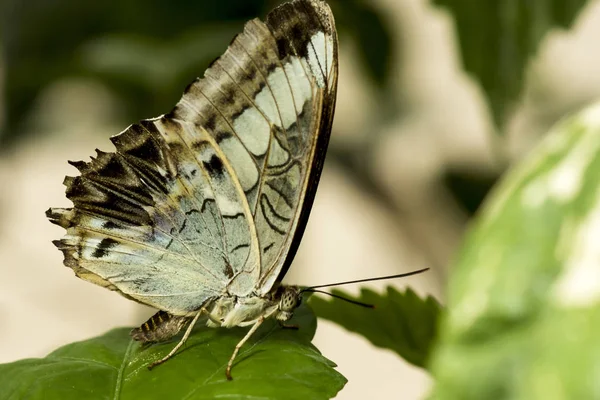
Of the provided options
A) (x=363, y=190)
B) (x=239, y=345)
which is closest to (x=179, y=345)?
(x=239, y=345)

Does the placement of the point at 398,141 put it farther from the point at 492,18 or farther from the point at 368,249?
the point at 492,18

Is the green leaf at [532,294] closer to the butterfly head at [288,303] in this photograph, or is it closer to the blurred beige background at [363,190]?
the butterfly head at [288,303]

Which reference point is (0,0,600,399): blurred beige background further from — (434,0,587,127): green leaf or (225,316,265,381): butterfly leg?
(225,316,265,381): butterfly leg

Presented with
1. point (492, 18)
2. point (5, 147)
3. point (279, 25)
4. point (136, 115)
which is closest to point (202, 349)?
point (279, 25)

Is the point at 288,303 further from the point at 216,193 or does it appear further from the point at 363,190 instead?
the point at 363,190

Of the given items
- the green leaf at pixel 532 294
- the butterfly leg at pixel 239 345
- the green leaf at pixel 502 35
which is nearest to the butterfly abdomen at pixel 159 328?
the butterfly leg at pixel 239 345
